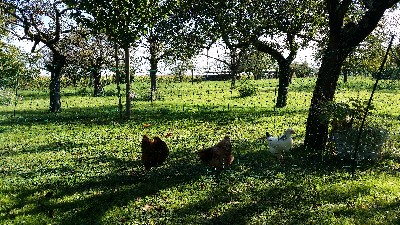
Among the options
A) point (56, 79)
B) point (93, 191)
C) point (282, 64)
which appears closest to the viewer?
point (93, 191)

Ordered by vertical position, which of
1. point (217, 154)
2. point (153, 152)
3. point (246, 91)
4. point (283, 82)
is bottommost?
point (153, 152)

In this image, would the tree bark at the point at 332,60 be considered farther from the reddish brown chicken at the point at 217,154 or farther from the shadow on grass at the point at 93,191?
the shadow on grass at the point at 93,191

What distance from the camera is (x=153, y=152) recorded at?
326 inches

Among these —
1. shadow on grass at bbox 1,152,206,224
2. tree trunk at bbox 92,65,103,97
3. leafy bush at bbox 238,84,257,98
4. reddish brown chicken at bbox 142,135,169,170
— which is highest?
tree trunk at bbox 92,65,103,97

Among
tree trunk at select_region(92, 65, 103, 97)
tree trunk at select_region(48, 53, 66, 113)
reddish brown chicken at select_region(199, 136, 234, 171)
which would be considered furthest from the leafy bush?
reddish brown chicken at select_region(199, 136, 234, 171)

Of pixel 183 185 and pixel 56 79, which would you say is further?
pixel 56 79

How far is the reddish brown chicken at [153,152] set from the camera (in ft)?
26.8

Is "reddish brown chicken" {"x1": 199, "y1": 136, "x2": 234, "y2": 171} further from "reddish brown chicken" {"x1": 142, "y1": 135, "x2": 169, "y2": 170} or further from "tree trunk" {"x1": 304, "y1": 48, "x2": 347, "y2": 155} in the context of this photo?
"tree trunk" {"x1": 304, "y1": 48, "x2": 347, "y2": 155}

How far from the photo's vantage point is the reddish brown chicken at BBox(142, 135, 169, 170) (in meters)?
8.16

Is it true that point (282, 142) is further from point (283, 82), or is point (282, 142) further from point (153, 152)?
point (283, 82)

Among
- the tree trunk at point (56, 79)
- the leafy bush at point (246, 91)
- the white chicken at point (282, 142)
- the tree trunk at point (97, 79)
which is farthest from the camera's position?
the leafy bush at point (246, 91)

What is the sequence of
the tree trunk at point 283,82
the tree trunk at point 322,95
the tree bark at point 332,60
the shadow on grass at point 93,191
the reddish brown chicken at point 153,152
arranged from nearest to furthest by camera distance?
the shadow on grass at point 93,191, the reddish brown chicken at point 153,152, the tree bark at point 332,60, the tree trunk at point 322,95, the tree trunk at point 283,82

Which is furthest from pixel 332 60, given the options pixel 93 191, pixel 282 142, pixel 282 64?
pixel 282 64

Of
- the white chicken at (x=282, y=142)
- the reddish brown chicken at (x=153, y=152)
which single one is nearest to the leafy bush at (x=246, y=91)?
the white chicken at (x=282, y=142)
